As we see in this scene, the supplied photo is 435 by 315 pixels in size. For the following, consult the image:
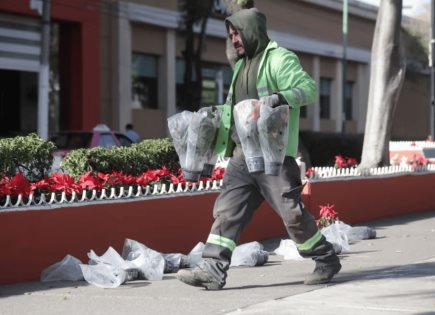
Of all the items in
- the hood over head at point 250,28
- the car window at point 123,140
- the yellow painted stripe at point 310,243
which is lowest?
the yellow painted stripe at point 310,243

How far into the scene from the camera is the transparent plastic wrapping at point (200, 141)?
7.50 m

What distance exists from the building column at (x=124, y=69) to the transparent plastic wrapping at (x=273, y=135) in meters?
22.9

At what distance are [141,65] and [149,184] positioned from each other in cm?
2199

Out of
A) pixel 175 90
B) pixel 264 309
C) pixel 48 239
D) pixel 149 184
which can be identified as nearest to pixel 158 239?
pixel 149 184

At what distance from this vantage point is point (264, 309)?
684cm

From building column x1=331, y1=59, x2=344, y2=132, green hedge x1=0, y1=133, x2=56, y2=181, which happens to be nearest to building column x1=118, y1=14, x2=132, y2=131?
building column x1=331, y1=59, x2=344, y2=132

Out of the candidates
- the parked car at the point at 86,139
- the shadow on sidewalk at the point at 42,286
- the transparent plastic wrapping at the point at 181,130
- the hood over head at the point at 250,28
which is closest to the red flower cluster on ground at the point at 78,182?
the shadow on sidewalk at the point at 42,286

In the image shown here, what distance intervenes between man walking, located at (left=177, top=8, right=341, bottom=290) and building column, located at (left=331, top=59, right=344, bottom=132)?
37.2 m

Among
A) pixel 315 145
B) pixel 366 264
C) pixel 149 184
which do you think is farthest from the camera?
pixel 315 145

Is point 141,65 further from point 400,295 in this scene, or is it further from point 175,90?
point 400,295

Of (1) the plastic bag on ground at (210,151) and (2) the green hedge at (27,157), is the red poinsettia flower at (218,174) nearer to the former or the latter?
(2) the green hedge at (27,157)

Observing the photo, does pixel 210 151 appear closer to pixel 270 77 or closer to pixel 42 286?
pixel 270 77

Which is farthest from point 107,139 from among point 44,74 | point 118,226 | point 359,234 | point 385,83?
point 118,226

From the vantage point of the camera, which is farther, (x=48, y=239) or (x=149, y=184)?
(x=149, y=184)
